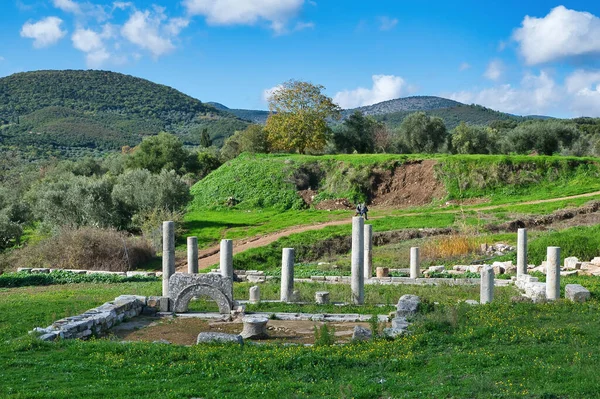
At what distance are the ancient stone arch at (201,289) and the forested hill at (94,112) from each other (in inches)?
3735

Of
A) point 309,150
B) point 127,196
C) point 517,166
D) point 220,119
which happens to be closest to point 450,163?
point 517,166

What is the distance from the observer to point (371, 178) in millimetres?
49688

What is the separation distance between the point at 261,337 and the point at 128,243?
2029 centimetres

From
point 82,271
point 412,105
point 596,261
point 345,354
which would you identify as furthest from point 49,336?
point 412,105

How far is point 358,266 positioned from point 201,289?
521 centimetres

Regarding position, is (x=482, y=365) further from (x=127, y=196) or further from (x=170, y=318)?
(x=127, y=196)

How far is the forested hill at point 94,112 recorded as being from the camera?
11488cm

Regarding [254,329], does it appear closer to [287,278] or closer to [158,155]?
[287,278]

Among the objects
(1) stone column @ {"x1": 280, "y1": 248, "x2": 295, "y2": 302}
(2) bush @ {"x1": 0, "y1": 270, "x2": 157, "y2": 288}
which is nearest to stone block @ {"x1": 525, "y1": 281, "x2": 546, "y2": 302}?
(1) stone column @ {"x1": 280, "y1": 248, "x2": 295, "y2": 302}

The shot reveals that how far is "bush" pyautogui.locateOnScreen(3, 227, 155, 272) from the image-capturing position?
109 ft

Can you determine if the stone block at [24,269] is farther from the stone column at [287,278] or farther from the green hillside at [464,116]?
the green hillside at [464,116]

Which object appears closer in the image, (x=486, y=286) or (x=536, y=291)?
(x=486, y=286)

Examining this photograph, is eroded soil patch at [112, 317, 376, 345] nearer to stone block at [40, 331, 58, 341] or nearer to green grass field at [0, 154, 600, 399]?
green grass field at [0, 154, 600, 399]

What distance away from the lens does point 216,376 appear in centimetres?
1112
